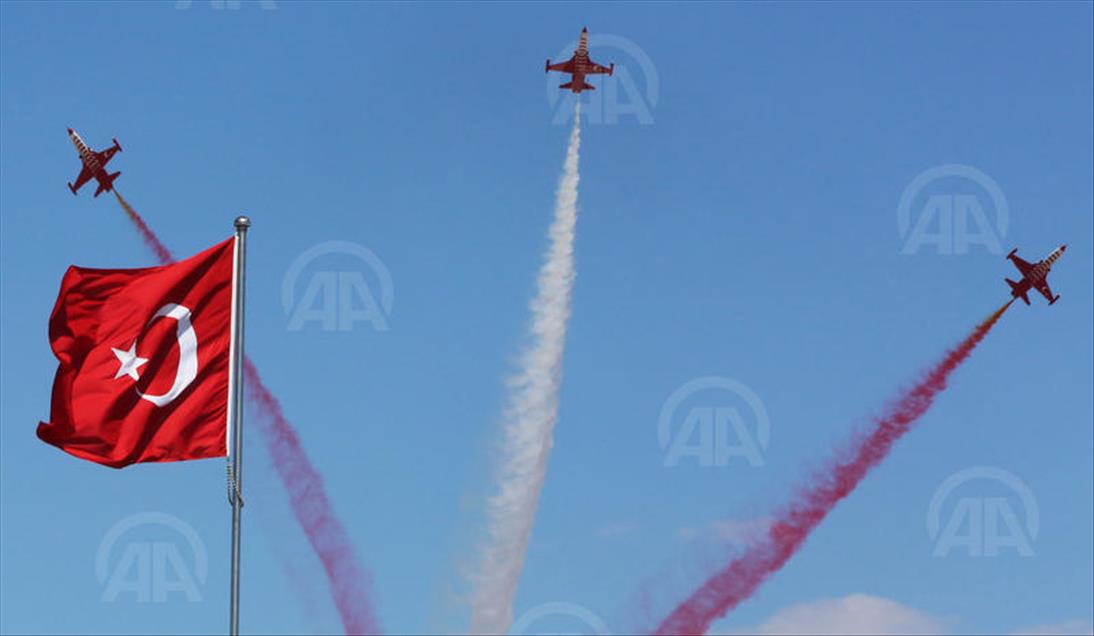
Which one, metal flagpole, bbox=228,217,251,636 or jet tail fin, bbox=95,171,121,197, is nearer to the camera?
metal flagpole, bbox=228,217,251,636

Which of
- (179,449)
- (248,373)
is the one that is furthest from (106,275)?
(248,373)

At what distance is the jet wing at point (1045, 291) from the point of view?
485 feet

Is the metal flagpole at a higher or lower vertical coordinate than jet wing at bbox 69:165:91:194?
lower

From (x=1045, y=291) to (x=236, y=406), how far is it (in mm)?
94077

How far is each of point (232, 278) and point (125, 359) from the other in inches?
160

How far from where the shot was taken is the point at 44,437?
2579 inches

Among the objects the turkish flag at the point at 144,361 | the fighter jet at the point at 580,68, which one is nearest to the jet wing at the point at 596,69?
the fighter jet at the point at 580,68

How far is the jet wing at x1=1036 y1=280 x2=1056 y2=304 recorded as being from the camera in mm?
147875

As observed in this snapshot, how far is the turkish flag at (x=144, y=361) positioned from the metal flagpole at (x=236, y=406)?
2.41 ft

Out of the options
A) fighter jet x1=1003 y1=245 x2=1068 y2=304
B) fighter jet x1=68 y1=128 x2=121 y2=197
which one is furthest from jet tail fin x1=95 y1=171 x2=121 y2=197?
fighter jet x1=1003 y1=245 x2=1068 y2=304

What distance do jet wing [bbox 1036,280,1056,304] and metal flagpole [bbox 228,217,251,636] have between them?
9172 centimetres

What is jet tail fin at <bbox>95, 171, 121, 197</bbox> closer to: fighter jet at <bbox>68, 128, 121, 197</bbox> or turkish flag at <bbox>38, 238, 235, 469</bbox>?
fighter jet at <bbox>68, 128, 121, 197</bbox>

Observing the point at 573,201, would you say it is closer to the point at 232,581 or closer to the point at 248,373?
the point at 248,373

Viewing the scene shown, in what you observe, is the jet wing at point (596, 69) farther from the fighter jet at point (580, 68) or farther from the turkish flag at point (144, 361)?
the turkish flag at point (144, 361)
